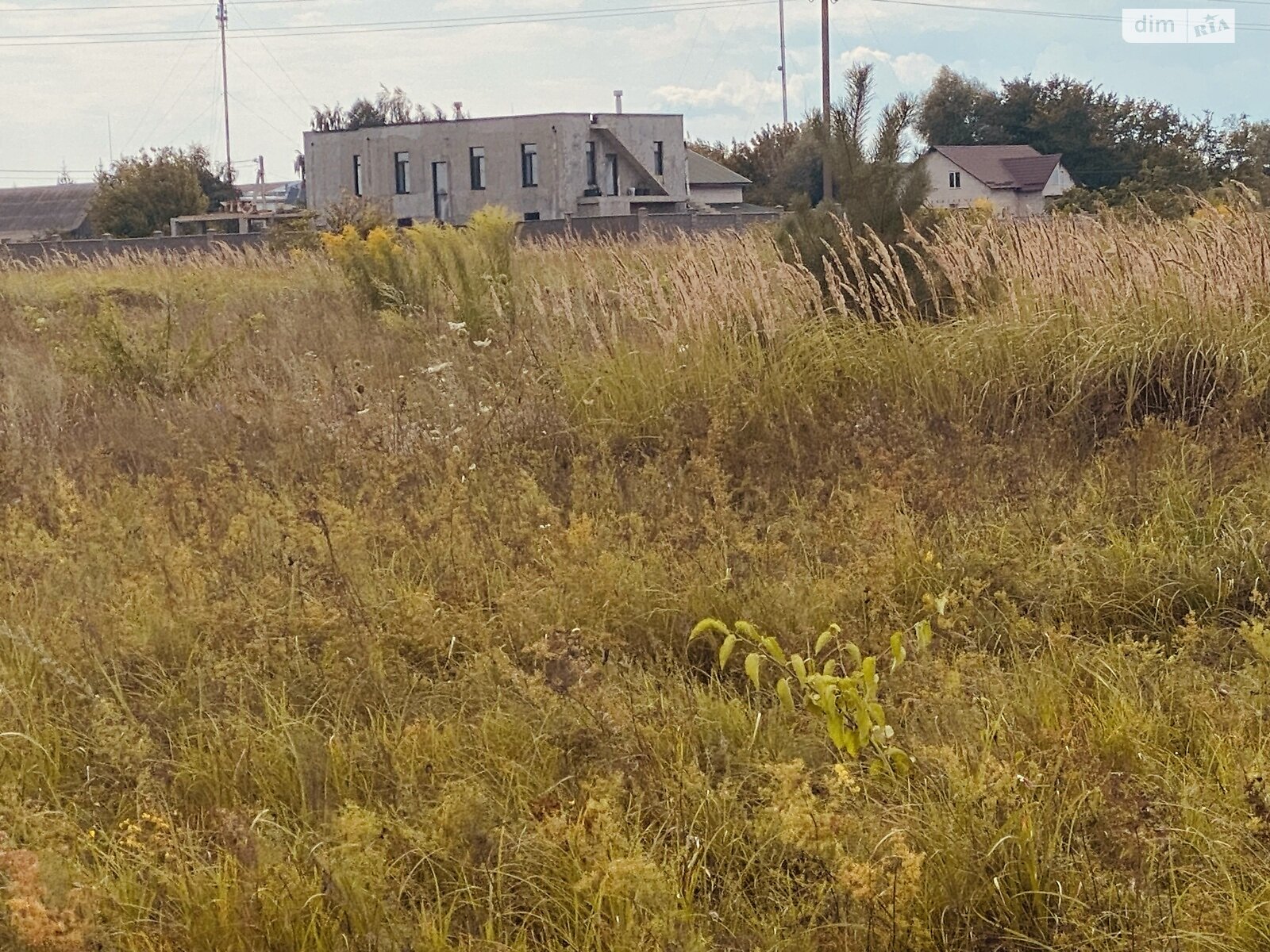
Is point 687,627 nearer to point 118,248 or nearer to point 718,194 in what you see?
point 118,248

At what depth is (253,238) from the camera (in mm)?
28625

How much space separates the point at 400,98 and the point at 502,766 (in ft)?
223

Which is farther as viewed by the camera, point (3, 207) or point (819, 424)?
point (3, 207)

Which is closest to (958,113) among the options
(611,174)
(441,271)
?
(611,174)

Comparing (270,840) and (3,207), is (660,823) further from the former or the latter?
(3,207)

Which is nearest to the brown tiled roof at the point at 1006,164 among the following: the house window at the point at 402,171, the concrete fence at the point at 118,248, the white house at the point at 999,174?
the white house at the point at 999,174

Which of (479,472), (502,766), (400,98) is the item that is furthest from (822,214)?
(400,98)

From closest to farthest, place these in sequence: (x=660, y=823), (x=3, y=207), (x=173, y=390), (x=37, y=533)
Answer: (x=660, y=823) → (x=37, y=533) → (x=173, y=390) → (x=3, y=207)

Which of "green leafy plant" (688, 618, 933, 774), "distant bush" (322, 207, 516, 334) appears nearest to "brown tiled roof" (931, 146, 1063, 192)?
"distant bush" (322, 207, 516, 334)

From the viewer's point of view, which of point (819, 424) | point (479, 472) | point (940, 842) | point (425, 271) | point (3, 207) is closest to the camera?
point (940, 842)

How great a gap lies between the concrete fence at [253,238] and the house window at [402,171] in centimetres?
1710

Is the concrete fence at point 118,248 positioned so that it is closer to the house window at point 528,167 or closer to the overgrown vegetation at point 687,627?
the house window at point 528,167

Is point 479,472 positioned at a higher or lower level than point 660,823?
higher

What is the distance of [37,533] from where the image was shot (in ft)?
17.1
